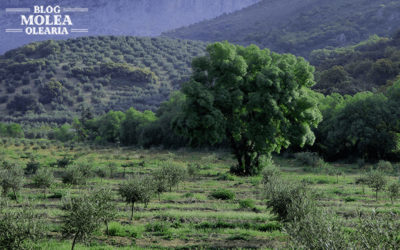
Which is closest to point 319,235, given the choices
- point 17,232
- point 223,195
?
point 17,232

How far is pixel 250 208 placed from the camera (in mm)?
18734

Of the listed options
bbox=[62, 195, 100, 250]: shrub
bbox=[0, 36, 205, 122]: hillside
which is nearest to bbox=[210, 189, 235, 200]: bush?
bbox=[62, 195, 100, 250]: shrub

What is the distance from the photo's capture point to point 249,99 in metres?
29.2

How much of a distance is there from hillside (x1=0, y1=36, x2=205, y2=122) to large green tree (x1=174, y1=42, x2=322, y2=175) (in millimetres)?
107834

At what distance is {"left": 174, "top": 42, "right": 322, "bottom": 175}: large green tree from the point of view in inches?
1136

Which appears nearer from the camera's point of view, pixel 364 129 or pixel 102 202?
pixel 102 202

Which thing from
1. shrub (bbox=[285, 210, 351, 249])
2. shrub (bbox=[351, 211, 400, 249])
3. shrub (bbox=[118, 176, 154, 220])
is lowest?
shrub (bbox=[118, 176, 154, 220])

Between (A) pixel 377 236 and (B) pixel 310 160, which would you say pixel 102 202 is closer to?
(A) pixel 377 236

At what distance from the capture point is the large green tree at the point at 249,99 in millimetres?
28859

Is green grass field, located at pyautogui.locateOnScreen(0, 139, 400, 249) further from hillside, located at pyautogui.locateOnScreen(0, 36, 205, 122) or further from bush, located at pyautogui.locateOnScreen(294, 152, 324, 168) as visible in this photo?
hillside, located at pyautogui.locateOnScreen(0, 36, 205, 122)

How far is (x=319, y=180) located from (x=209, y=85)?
1414 cm

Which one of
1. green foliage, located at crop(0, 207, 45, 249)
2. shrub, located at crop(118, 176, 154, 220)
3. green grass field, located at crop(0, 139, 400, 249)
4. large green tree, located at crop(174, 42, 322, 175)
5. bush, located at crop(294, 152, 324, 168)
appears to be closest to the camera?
green foliage, located at crop(0, 207, 45, 249)

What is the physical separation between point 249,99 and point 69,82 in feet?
453

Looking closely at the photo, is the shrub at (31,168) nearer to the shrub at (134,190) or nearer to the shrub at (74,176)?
the shrub at (74,176)
